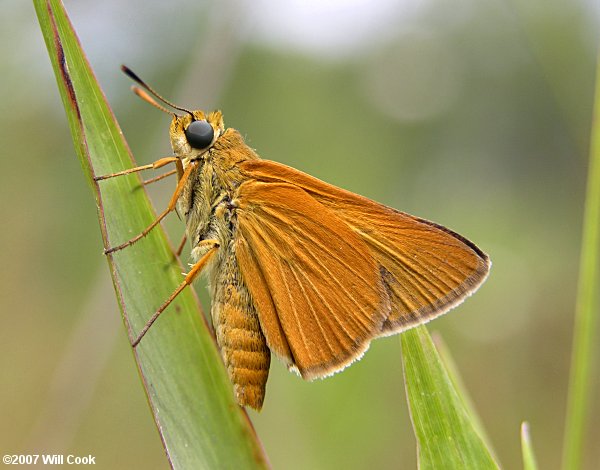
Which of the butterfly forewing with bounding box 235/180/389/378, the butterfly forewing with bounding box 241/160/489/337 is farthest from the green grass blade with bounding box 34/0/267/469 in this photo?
the butterfly forewing with bounding box 241/160/489/337

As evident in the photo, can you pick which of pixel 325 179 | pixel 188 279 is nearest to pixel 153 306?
pixel 188 279

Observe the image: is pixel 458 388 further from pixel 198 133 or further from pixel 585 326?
pixel 198 133

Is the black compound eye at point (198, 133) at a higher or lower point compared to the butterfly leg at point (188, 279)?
higher

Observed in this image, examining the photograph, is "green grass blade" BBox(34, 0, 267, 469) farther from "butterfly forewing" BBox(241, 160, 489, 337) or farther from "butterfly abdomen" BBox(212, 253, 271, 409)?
"butterfly forewing" BBox(241, 160, 489, 337)

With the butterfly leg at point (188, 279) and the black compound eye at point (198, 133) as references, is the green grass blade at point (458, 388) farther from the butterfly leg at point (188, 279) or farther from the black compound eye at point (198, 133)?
the black compound eye at point (198, 133)

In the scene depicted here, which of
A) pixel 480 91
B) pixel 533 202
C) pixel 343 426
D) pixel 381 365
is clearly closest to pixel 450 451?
pixel 343 426

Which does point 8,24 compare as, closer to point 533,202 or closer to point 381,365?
point 381,365

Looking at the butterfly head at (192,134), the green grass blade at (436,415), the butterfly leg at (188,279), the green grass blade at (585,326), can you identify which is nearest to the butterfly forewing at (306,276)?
the butterfly leg at (188,279)
